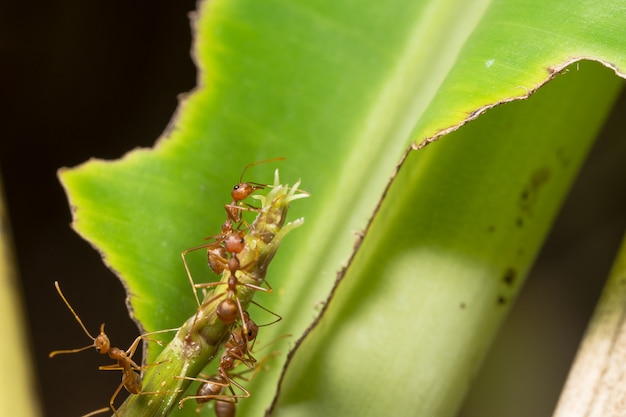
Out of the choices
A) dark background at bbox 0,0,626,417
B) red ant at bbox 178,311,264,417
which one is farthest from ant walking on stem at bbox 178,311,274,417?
dark background at bbox 0,0,626,417

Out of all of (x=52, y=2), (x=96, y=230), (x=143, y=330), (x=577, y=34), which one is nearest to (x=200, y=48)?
(x=96, y=230)

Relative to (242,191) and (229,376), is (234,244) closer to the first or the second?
(242,191)

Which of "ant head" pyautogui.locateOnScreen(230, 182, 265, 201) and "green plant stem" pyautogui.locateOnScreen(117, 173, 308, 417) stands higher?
"ant head" pyautogui.locateOnScreen(230, 182, 265, 201)

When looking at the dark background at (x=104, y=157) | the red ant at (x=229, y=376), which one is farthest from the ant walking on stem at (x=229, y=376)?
the dark background at (x=104, y=157)

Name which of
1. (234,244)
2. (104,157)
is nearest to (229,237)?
(234,244)

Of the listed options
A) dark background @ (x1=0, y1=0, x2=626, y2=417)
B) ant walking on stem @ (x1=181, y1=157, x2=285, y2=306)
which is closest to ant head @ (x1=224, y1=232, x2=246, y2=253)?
ant walking on stem @ (x1=181, y1=157, x2=285, y2=306)

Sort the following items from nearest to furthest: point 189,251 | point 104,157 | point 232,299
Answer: point 232,299 → point 189,251 → point 104,157

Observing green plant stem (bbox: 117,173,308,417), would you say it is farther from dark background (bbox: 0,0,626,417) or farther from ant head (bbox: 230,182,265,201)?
dark background (bbox: 0,0,626,417)

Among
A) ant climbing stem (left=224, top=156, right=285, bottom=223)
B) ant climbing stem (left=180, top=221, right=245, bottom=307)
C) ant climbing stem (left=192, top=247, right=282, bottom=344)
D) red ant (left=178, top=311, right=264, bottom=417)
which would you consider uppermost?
ant climbing stem (left=224, top=156, right=285, bottom=223)

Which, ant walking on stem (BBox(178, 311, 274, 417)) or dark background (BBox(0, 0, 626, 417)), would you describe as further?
dark background (BBox(0, 0, 626, 417))
